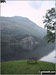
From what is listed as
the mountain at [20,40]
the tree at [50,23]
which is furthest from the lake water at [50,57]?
the tree at [50,23]

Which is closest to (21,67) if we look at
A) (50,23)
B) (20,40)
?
(20,40)

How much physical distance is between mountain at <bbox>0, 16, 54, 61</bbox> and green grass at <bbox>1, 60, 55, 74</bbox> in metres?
0.10

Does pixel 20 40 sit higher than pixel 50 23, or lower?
lower

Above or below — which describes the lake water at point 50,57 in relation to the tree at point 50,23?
below

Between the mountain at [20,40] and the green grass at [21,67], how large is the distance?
0.10m

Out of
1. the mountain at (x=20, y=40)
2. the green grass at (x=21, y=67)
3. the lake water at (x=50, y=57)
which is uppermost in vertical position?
the mountain at (x=20, y=40)

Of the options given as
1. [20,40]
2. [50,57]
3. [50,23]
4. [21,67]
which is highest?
[50,23]

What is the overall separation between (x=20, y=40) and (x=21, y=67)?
525 millimetres

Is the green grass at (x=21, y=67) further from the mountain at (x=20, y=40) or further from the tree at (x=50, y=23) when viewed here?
the tree at (x=50, y=23)

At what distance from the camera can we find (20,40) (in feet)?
8.63

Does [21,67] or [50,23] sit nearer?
[21,67]

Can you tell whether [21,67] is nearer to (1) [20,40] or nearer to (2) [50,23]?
(1) [20,40]

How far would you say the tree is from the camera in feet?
8.93

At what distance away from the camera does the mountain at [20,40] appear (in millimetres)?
2578
